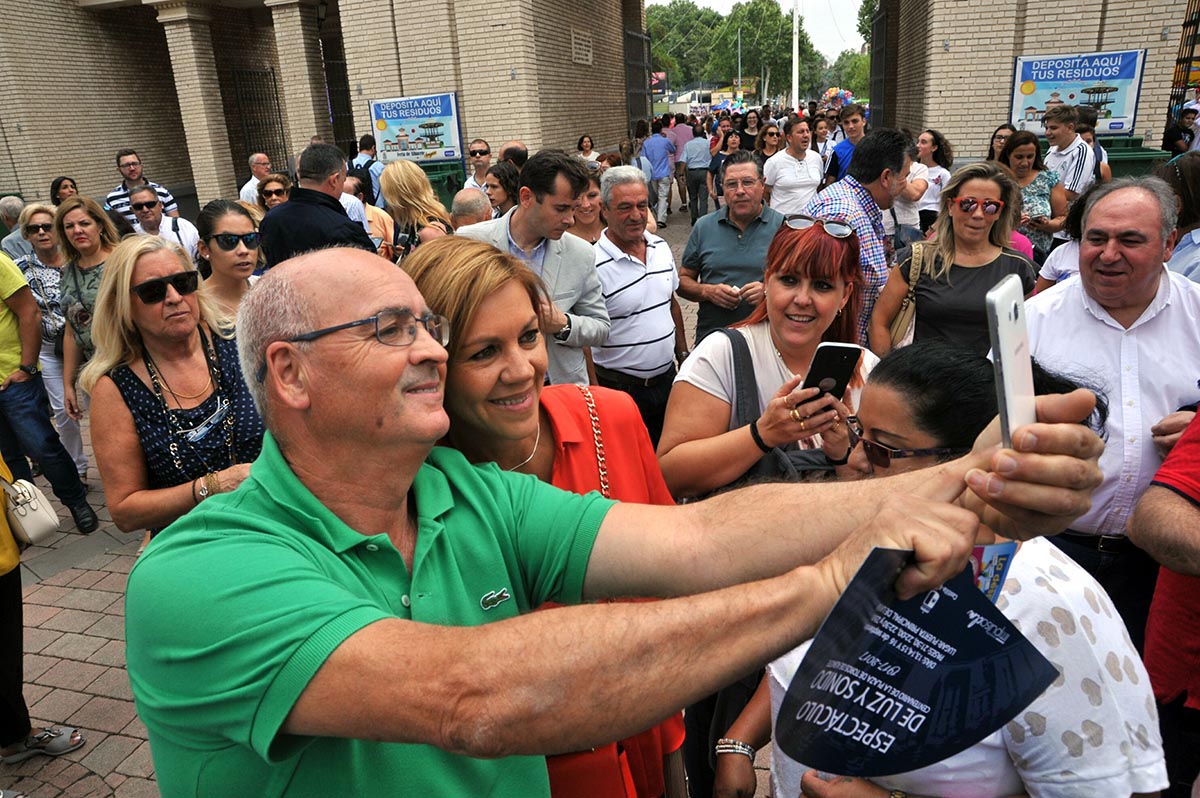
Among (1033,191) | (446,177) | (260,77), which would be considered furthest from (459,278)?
(260,77)

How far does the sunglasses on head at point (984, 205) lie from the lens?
13.5ft

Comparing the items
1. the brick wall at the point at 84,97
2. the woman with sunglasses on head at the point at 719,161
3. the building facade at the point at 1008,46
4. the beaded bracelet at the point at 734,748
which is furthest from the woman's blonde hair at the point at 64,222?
the brick wall at the point at 84,97

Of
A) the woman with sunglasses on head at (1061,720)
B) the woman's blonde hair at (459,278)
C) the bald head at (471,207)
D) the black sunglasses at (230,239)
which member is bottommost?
the woman with sunglasses on head at (1061,720)

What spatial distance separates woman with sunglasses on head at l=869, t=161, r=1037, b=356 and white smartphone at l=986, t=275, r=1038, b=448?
10.4ft

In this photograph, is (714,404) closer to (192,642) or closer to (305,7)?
(192,642)

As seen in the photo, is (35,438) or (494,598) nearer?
(494,598)

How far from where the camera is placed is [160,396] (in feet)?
9.62

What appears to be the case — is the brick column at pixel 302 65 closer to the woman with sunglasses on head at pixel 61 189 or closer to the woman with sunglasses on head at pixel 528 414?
the woman with sunglasses on head at pixel 61 189

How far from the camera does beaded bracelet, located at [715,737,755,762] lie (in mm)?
2203

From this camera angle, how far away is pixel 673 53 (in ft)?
352

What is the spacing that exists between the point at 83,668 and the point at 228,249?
2.36 m

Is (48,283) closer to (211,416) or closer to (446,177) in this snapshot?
(211,416)

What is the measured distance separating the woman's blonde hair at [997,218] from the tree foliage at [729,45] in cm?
7464

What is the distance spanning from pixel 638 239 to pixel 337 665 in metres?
4.13
